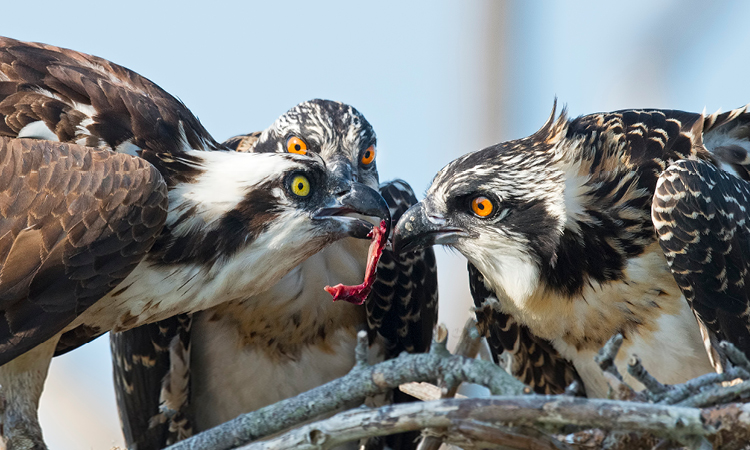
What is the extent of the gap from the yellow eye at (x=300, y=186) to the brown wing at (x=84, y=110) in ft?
1.79

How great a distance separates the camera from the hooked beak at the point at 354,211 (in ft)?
14.8

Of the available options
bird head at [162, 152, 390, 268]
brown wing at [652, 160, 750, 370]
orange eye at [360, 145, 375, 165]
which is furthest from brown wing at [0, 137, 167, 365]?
brown wing at [652, 160, 750, 370]

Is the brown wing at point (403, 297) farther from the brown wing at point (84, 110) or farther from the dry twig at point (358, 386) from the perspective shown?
the dry twig at point (358, 386)

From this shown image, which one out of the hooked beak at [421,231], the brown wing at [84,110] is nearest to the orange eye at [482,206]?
the hooked beak at [421,231]

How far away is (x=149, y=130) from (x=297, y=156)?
2.52 feet

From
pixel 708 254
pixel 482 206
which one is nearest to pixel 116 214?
pixel 482 206

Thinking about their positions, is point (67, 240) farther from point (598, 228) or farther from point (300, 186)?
point (598, 228)

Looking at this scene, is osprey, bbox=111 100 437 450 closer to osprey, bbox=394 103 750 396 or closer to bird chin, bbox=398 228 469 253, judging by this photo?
bird chin, bbox=398 228 469 253

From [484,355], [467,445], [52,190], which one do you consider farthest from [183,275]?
[484,355]

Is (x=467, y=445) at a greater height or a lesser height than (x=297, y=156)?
lesser

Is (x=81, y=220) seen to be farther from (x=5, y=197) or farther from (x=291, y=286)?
(x=291, y=286)

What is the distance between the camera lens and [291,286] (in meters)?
5.20

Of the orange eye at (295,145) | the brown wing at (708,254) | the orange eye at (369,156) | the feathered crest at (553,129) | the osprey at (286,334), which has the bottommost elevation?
the osprey at (286,334)

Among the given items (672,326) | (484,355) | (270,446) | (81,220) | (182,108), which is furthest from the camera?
(484,355)
